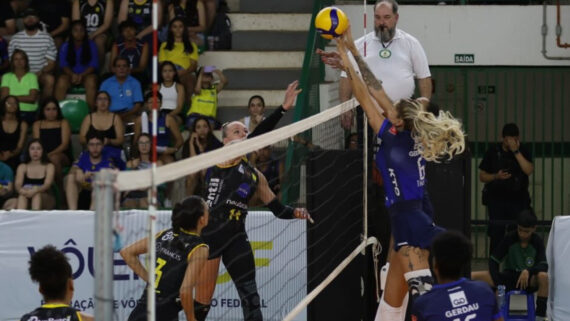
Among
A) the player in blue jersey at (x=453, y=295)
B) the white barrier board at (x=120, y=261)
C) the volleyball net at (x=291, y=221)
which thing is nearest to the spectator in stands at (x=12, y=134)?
the white barrier board at (x=120, y=261)

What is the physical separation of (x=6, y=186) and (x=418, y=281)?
25.3 feet

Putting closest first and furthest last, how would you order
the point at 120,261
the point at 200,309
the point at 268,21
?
the point at 200,309, the point at 120,261, the point at 268,21

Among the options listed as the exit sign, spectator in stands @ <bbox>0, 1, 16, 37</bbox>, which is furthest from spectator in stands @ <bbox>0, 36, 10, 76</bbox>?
the exit sign

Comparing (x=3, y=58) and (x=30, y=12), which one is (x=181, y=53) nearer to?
(x=30, y=12)

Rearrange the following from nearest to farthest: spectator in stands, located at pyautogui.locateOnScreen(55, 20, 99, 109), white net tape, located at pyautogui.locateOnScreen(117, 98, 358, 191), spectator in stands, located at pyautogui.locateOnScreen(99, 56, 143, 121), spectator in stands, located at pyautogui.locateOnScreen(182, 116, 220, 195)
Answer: white net tape, located at pyautogui.locateOnScreen(117, 98, 358, 191)
spectator in stands, located at pyautogui.locateOnScreen(182, 116, 220, 195)
spectator in stands, located at pyautogui.locateOnScreen(99, 56, 143, 121)
spectator in stands, located at pyautogui.locateOnScreen(55, 20, 99, 109)

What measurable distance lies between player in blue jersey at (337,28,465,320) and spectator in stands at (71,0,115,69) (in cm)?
865

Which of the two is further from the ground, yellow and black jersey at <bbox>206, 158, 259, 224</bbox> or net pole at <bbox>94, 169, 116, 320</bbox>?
net pole at <bbox>94, 169, 116, 320</bbox>

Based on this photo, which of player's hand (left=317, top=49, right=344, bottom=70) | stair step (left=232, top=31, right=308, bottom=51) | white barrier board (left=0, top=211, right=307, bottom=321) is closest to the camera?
player's hand (left=317, top=49, right=344, bottom=70)

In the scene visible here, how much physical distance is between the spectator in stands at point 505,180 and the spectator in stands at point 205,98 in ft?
12.0

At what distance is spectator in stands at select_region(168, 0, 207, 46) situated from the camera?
16406 millimetres

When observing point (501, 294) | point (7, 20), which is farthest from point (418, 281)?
point (7, 20)

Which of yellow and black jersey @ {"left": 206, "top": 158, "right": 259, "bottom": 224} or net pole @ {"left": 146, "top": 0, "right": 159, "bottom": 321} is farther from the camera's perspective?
yellow and black jersey @ {"left": 206, "top": 158, "right": 259, "bottom": 224}

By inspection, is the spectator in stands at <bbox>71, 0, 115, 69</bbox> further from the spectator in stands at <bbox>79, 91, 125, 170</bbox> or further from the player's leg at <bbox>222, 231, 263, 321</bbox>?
the player's leg at <bbox>222, 231, 263, 321</bbox>

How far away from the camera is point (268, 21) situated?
16891 millimetres
